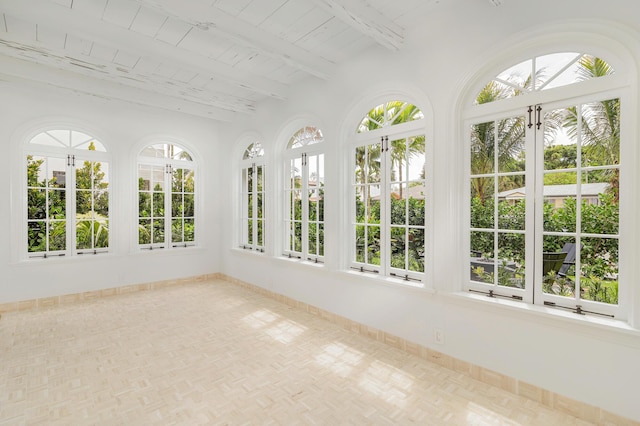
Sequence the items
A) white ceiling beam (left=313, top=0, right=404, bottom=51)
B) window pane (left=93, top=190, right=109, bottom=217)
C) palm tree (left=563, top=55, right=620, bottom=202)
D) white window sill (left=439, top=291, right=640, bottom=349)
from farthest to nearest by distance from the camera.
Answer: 1. window pane (left=93, top=190, right=109, bottom=217)
2. white ceiling beam (left=313, top=0, right=404, bottom=51)
3. palm tree (left=563, top=55, right=620, bottom=202)
4. white window sill (left=439, top=291, right=640, bottom=349)

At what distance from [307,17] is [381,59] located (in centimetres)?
90

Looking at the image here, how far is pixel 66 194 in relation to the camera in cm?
470

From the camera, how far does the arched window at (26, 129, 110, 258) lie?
177 inches

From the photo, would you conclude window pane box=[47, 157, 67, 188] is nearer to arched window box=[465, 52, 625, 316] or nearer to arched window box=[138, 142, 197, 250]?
arched window box=[138, 142, 197, 250]

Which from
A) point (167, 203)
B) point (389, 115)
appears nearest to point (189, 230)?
point (167, 203)

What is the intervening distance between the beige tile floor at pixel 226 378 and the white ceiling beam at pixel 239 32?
2.99 metres

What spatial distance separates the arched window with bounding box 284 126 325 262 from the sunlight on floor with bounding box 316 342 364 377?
1295mm

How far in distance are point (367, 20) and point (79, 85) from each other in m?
3.75

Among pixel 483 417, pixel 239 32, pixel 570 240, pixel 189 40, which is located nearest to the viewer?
pixel 483 417

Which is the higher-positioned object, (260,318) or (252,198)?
(252,198)

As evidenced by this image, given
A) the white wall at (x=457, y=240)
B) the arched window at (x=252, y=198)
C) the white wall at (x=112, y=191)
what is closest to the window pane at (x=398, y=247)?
the white wall at (x=457, y=240)

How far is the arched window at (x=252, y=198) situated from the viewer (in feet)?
17.6

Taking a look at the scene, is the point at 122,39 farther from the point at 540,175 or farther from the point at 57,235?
the point at 540,175

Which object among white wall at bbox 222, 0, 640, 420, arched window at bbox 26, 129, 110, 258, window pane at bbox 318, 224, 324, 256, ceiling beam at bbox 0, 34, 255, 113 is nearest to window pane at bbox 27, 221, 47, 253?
arched window at bbox 26, 129, 110, 258
